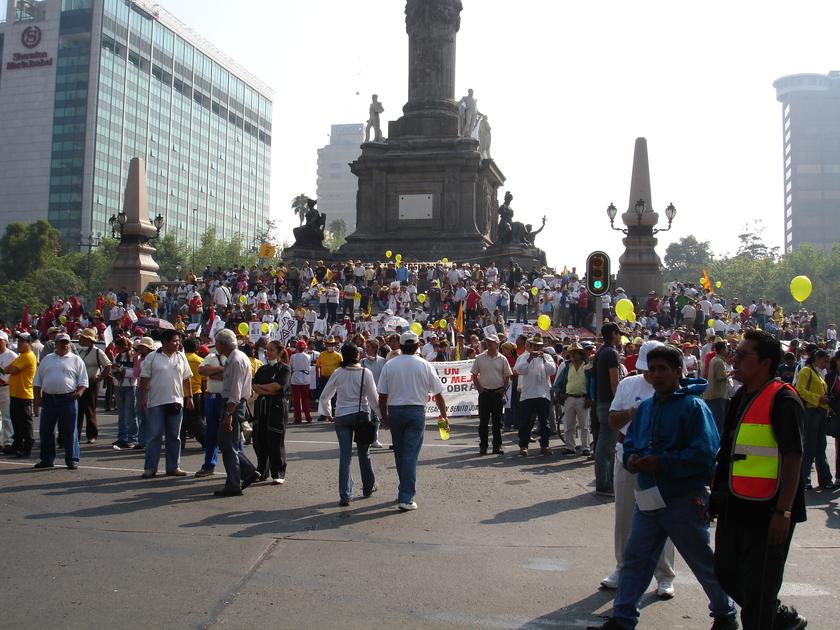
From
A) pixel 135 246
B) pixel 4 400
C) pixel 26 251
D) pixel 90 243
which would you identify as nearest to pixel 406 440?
pixel 4 400

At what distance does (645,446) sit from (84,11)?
369ft

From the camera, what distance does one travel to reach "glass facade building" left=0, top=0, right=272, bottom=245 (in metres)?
102

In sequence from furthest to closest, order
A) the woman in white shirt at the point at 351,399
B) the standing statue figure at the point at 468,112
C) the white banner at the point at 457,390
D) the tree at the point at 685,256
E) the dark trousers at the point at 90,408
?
the tree at the point at 685,256
the standing statue figure at the point at 468,112
the white banner at the point at 457,390
the dark trousers at the point at 90,408
the woman in white shirt at the point at 351,399

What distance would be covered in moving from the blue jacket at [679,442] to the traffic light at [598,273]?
8.64m

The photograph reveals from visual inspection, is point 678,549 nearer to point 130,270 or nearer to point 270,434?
point 270,434

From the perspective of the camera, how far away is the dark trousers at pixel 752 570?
421 centimetres

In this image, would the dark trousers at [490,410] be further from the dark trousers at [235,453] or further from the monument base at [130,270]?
the monument base at [130,270]

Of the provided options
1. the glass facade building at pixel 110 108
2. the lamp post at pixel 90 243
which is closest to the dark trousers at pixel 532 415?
the lamp post at pixel 90 243

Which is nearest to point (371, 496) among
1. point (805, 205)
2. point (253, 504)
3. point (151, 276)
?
point (253, 504)

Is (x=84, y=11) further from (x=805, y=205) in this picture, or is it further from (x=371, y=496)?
(x=805, y=205)

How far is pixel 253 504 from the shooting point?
8.68m

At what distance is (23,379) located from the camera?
11852 millimetres

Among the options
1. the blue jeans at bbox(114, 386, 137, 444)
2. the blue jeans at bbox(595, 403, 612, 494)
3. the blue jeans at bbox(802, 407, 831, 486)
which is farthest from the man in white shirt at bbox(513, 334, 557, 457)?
the blue jeans at bbox(114, 386, 137, 444)

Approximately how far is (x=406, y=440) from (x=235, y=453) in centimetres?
194
